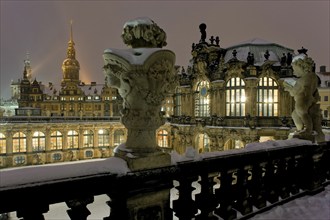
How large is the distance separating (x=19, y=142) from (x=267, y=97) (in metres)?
32.0

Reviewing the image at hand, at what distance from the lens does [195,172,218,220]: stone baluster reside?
3771mm

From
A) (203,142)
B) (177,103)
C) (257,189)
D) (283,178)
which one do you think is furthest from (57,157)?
(257,189)

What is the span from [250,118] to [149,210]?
74.4 ft

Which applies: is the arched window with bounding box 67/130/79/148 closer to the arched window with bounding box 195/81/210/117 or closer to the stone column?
the arched window with bounding box 195/81/210/117

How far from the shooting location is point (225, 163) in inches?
159

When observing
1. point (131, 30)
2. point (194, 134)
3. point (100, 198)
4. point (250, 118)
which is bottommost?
point (100, 198)

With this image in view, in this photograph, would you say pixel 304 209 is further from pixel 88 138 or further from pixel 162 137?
pixel 88 138

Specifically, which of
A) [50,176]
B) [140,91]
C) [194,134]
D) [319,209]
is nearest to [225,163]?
[140,91]

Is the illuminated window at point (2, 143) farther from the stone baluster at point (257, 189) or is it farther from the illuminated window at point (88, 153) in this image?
the stone baluster at point (257, 189)

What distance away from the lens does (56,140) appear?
41188mm

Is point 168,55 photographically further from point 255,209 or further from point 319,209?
point 319,209

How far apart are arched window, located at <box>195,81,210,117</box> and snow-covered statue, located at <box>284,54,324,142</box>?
73.9 ft

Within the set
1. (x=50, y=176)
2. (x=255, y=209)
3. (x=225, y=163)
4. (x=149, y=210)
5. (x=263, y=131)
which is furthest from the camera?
(x=263, y=131)

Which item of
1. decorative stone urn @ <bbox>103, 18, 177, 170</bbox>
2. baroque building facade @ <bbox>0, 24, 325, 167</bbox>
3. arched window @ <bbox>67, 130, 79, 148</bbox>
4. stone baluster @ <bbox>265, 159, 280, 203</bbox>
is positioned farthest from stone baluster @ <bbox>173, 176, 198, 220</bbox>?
arched window @ <bbox>67, 130, 79, 148</bbox>
